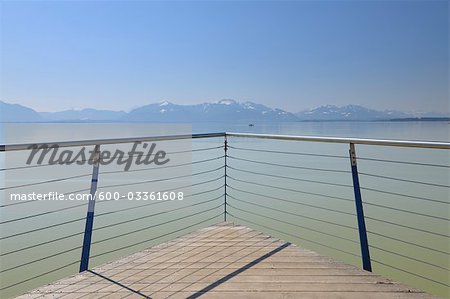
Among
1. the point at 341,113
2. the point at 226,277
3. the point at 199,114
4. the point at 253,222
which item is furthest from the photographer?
the point at 199,114

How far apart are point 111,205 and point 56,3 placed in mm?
3588

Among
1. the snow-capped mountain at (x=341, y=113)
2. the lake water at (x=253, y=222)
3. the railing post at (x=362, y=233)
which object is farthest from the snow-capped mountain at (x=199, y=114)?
the railing post at (x=362, y=233)

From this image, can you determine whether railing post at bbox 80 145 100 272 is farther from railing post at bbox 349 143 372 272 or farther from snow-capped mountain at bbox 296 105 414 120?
snow-capped mountain at bbox 296 105 414 120

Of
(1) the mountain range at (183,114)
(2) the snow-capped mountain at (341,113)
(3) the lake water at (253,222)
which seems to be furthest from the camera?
(1) the mountain range at (183,114)

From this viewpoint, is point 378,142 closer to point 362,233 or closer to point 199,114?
point 362,233

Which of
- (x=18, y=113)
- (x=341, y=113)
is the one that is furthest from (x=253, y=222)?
(x=341, y=113)

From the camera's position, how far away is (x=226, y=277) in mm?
1708

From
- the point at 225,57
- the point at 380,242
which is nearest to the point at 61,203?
the point at 380,242

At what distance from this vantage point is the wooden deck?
1524 millimetres

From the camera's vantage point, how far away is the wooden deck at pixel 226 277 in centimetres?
152

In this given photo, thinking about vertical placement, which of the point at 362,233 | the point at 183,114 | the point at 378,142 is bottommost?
the point at 362,233

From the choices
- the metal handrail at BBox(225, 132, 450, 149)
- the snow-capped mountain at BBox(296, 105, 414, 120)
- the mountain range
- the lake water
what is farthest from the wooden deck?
the snow-capped mountain at BBox(296, 105, 414, 120)

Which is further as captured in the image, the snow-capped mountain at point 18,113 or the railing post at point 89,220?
the snow-capped mountain at point 18,113

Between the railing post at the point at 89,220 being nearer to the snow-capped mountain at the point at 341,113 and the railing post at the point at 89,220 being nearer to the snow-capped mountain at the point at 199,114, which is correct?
the snow-capped mountain at the point at 341,113
